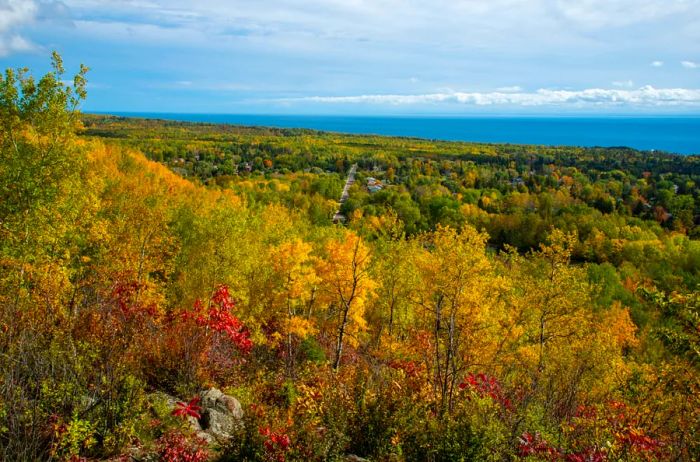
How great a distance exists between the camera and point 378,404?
36.8 feet

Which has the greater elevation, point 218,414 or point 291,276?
point 291,276

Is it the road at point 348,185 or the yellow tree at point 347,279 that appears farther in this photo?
the road at point 348,185

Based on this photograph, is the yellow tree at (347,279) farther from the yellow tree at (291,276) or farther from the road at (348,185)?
the road at (348,185)

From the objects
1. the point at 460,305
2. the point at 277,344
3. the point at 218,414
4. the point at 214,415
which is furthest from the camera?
the point at 277,344

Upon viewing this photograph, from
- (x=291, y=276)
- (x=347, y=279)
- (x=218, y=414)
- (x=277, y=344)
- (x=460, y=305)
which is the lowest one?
(x=277, y=344)

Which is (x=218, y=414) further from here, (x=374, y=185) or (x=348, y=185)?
(x=348, y=185)

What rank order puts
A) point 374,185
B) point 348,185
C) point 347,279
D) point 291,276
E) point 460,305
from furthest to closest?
point 348,185
point 374,185
point 291,276
point 347,279
point 460,305

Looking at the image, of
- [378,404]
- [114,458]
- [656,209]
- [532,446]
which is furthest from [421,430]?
[656,209]

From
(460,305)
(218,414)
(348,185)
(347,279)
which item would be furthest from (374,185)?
(218,414)

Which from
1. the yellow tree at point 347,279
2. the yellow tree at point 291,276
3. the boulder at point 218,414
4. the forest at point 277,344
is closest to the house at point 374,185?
the forest at point 277,344

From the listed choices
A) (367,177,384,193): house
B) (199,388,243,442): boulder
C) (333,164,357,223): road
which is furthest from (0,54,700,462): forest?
(367,177,384,193): house

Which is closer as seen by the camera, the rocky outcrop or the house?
the rocky outcrop

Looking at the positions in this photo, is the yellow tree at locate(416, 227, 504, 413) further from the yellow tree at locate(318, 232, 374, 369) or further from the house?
the house

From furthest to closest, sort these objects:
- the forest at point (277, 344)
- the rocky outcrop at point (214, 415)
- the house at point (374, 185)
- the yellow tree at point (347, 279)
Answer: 1. the house at point (374, 185)
2. the yellow tree at point (347, 279)
3. the rocky outcrop at point (214, 415)
4. the forest at point (277, 344)
